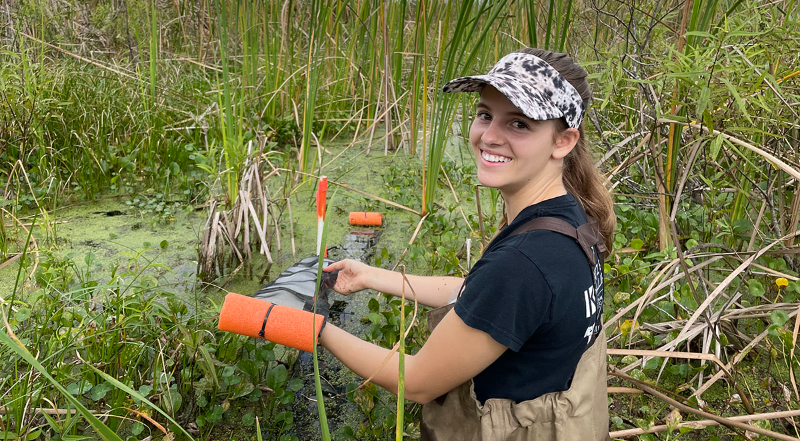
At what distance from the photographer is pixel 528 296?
3.78 feet

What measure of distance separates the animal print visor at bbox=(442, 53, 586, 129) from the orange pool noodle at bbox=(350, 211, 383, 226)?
1.70 m

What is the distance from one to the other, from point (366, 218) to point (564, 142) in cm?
178

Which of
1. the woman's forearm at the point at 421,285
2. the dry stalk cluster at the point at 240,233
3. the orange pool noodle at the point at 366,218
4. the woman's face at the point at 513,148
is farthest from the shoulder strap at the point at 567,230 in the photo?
the orange pool noodle at the point at 366,218

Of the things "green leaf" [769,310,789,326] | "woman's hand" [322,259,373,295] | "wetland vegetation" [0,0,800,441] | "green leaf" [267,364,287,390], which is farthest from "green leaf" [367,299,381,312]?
"green leaf" [769,310,789,326]

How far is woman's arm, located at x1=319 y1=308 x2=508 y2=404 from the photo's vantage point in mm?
1204

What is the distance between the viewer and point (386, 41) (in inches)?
139

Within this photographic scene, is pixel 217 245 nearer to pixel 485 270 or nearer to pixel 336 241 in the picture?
pixel 336 241

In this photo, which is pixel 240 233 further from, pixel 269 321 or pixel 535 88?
pixel 535 88

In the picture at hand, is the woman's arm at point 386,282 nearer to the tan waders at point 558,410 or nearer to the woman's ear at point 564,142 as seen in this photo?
the tan waders at point 558,410

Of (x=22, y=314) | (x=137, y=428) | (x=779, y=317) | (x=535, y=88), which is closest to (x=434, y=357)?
(x=535, y=88)

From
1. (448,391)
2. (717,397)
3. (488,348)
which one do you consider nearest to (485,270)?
(488,348)

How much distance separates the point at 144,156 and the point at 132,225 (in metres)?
0.69

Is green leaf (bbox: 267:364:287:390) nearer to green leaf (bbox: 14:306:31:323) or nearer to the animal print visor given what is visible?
green leaf (bbox: 14:306:31:323)

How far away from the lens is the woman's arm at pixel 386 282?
1.85 metres
